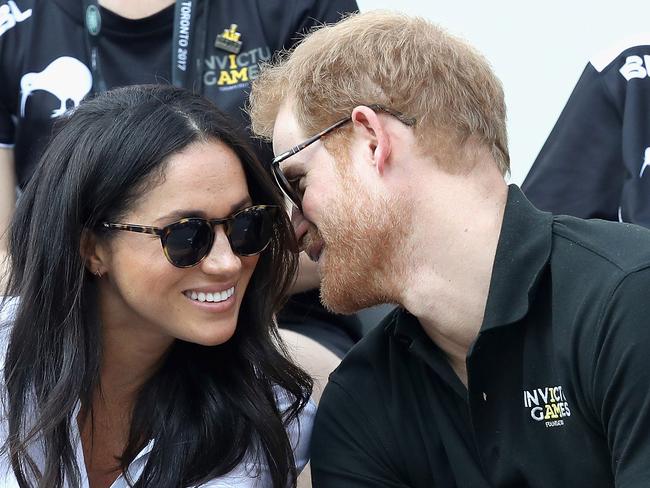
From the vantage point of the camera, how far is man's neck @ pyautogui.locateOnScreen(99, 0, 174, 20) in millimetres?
2875

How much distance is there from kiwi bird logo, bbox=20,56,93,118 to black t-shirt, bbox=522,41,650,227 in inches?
44.5

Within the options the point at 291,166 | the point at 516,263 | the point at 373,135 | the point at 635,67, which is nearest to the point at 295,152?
the point at 291,166

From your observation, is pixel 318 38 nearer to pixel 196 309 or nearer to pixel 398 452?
pixel 196 309

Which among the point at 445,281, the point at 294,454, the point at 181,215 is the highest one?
the point at 181,215

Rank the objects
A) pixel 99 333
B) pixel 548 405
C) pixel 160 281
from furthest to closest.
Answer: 1. pixel 99 333
2. pixel 160 281
3. pixel 548 405

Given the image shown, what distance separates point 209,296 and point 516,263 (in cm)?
59

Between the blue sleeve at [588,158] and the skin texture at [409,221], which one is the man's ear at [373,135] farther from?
the blue sleeve at [588,158]

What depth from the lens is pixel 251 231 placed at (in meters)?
2.24

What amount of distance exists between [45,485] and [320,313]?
2.93ft

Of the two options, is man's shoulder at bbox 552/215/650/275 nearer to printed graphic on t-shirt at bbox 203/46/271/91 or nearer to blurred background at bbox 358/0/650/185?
printed graphic on t-shirt at bbox 203/46/271/91

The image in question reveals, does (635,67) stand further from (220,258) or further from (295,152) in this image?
(220,258)

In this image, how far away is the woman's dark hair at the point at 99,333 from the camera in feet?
7.14

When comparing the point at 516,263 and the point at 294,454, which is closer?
the point at 516,263

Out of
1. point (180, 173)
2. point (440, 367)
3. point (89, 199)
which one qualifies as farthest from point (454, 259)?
point (89, 199)
